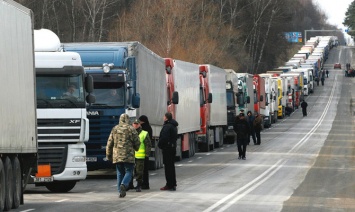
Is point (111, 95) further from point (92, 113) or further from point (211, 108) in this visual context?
point (211, 108)

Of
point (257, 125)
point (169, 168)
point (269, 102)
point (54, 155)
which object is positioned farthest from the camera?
point (269, 102)

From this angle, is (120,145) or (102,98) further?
(102,98)

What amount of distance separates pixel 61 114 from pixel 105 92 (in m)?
4.55

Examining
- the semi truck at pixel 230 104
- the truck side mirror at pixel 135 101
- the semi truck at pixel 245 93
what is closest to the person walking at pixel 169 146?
the truck side mirror at pixel 135 101

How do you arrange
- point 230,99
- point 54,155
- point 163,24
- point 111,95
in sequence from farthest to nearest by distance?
point 163,24, point 230,99, point 111,95, point 54,155

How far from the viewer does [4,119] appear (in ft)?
59.1

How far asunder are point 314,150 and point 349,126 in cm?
3103

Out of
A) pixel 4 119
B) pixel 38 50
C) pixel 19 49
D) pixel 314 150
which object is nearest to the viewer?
pixel 4 119

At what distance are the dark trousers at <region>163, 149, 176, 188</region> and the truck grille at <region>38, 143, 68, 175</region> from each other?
6.89ft

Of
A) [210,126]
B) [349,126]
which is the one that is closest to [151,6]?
[349,126]

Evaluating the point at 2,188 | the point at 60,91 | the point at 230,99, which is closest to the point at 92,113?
the point at 60,91

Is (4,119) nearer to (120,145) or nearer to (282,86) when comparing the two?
(120,145)

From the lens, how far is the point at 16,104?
1894 centimetres

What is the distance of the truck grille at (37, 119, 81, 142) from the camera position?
24469mm
